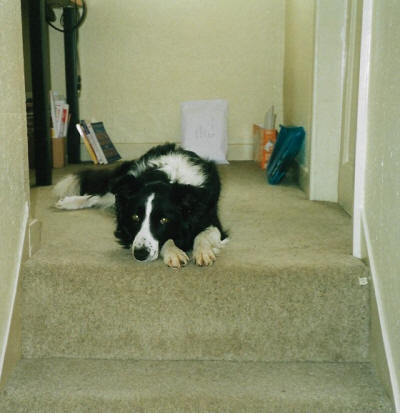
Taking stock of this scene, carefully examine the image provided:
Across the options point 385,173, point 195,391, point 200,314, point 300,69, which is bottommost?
point 195,391

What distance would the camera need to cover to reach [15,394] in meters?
1.48

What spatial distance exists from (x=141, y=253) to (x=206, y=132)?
253 centimetres

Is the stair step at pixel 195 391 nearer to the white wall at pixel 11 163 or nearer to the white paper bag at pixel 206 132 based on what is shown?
the white wall at pixel 11 163

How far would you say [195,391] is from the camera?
1.46 meters

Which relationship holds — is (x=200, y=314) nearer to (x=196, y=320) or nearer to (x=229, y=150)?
(x=196, y=320)

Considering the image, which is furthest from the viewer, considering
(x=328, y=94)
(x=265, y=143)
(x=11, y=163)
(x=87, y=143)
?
(x=87, y=143)

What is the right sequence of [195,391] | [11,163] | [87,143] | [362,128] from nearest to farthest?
[195,391]
[11,163]
[362,128]
[87,143]

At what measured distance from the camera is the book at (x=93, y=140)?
13.5 ft

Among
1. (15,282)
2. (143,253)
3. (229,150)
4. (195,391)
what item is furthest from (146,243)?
(229,150)

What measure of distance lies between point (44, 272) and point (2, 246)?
0.73 feet

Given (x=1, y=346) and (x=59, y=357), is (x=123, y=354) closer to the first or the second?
(x=59, y=357)

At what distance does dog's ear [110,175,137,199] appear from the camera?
79.0 inches

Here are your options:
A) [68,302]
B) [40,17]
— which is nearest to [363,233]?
[68,302]

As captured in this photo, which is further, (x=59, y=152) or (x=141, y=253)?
(x=59, y=152)
